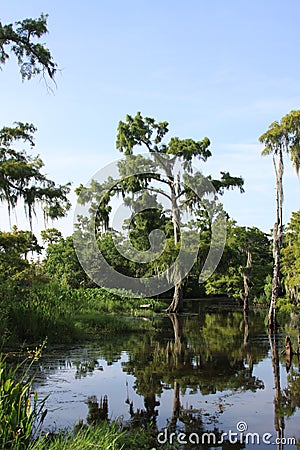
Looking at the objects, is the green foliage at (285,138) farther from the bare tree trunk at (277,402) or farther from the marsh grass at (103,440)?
the marsh grass at (103,440)

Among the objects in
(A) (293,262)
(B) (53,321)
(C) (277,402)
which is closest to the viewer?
(C) (277,402)

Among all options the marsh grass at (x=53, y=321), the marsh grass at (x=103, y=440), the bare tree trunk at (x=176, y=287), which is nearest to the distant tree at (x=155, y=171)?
the bare tree trunk at (x=176, y=287)

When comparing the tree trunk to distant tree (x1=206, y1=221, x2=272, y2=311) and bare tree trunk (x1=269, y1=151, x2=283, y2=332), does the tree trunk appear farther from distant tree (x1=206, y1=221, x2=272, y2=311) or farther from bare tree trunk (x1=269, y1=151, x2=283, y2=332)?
bare tree trunk (x1=269, y1=151, x2=283, y2=332)

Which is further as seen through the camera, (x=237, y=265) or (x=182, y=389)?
(x=237, y=265)

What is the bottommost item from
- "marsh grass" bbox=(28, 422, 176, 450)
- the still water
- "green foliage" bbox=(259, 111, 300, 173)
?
the still water

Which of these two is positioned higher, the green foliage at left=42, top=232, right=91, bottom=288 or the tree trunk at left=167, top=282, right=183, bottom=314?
the green foliage at left=42, top=232, right=91, bottom=288

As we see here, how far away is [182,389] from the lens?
7008 millimetres

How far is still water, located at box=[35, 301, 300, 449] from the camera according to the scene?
17.2ft

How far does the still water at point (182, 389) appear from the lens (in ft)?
17.2

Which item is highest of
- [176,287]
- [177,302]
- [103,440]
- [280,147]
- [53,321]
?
[280,147]

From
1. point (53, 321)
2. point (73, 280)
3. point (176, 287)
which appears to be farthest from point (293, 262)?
point (73, 280)

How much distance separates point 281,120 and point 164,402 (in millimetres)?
12864

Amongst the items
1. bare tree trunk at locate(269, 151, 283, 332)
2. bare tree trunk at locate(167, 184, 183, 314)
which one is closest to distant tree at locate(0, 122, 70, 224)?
bare tree trunk at locate(269, 151, 283, 332)

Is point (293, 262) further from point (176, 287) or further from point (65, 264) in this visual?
point (65, 264)
